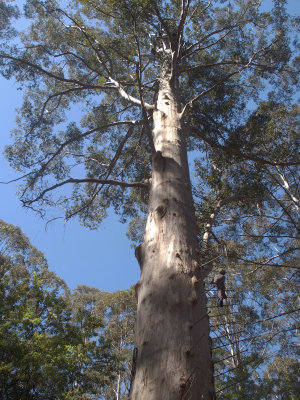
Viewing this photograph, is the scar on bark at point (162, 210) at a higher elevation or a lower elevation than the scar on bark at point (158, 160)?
lower

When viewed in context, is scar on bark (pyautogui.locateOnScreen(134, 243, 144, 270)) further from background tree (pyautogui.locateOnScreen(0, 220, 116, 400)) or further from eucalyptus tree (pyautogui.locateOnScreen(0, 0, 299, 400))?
background tree (pyautogui.locateOnScreen(0, 220, 116, 400))

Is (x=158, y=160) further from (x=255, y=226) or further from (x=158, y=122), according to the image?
(x=255, y=226)

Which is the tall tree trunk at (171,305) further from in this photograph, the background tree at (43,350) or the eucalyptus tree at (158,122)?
the background tree at (43,350)

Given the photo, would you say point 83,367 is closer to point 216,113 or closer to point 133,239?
point 133,239

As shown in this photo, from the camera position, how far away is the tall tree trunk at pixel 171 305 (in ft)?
4.33

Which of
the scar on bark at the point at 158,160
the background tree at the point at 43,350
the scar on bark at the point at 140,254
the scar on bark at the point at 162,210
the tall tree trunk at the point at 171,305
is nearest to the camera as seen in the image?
the tall tree trunk at the point at 171,305

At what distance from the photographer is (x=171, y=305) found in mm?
1623

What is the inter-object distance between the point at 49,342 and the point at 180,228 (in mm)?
4890

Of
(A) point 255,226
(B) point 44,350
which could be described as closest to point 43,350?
(B) point 44,350

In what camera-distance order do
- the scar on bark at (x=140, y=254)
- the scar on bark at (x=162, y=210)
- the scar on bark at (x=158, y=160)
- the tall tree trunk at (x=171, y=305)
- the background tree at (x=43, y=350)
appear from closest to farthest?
the tall tree trunk at (x=171, y=305) < the scar on bark at (x=140, y=254) < the scar on bark at (x=162, y=210) < the scar on bark at (x=158, y=160) < the background tree at (x=43, y=350)

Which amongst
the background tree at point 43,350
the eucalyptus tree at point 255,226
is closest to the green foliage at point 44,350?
the background tree at point 43,350

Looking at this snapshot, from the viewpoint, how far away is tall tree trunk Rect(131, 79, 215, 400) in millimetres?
1321

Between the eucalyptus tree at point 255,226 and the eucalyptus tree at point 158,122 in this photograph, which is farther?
the eucalyptus tree at point 255,226

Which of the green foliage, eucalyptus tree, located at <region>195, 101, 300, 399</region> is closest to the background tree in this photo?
the green foliage
